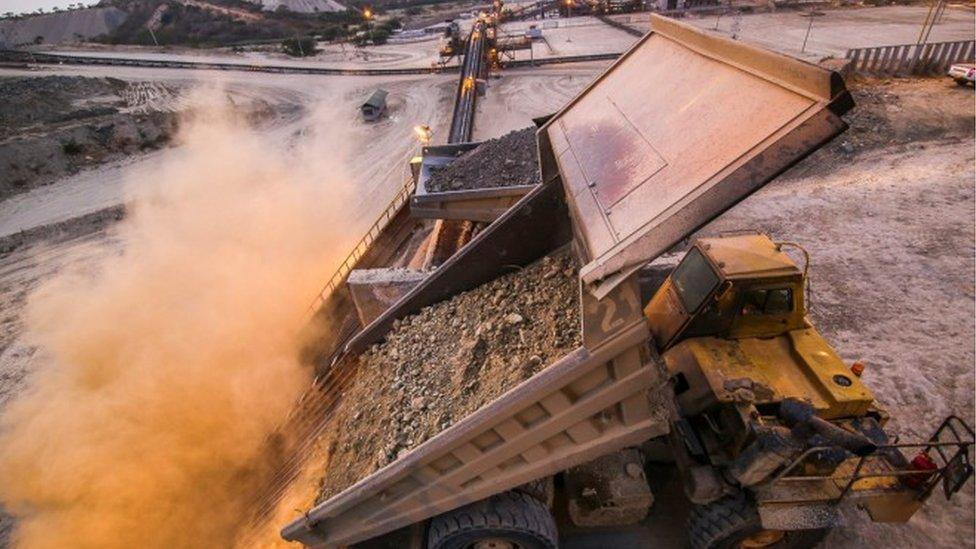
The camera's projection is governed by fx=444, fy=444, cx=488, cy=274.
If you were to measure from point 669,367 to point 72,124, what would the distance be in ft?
79.5

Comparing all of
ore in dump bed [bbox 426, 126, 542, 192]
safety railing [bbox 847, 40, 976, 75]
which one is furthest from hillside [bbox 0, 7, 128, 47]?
safety railing [bbox 847, 40, 976, 75]

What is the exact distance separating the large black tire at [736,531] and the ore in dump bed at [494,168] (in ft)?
18.5

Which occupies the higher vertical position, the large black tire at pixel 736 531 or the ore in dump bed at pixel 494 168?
the ore in dump bed at pixel 494 168

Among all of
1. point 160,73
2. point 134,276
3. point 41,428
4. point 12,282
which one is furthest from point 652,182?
point 160,73

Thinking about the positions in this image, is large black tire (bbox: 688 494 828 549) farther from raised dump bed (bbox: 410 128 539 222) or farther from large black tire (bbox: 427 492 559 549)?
raised dump bed (bbox: 410 128 539 222)

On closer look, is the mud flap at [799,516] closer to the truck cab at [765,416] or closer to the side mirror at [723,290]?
the truck cab at [765,416]

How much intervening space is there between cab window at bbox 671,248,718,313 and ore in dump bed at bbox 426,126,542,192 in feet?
13.6

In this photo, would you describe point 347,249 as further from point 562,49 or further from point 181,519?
point 562,49

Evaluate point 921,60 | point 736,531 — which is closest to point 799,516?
point 736,531

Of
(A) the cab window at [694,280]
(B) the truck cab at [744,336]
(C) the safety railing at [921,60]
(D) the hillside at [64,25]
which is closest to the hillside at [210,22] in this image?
(D) the hillside at [64,25]

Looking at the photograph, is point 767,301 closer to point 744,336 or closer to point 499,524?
point 744,336

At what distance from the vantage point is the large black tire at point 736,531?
3852mm

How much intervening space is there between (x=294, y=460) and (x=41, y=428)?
4736mm

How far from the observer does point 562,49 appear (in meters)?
28.5
